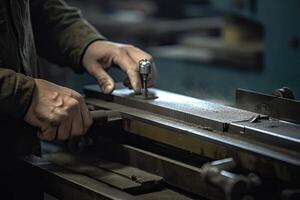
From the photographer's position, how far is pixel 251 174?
0.89m

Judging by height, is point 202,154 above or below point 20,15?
below

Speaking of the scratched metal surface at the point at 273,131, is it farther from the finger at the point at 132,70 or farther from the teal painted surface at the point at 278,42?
the teal painted surface at the point at 278,42

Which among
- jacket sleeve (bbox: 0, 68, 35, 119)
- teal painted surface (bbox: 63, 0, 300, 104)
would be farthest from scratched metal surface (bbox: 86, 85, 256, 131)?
teal painted surface (bbox: 63, 0, 300, 104)

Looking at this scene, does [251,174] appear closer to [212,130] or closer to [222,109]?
[212,130]

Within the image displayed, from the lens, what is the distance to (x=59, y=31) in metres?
1.47

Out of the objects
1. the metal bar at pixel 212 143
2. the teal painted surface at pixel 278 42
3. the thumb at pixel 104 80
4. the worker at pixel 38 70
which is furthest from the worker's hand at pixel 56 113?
the teal painted surface at pixel 278 42

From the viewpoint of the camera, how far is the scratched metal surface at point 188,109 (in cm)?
108

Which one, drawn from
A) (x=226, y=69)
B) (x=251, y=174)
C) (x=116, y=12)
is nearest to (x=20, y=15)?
(x=251, y=174)

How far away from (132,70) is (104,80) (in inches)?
2.9

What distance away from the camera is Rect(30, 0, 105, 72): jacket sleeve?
4.74ft

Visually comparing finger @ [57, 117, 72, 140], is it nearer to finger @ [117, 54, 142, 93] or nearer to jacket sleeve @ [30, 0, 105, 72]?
finger @ [117, 54, 142, 93]

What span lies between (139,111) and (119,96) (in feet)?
0.36

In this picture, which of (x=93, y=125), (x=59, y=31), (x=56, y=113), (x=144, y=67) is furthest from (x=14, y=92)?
(x=59, y=31)

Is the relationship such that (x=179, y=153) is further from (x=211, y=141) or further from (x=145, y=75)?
(x=145, y=75)
